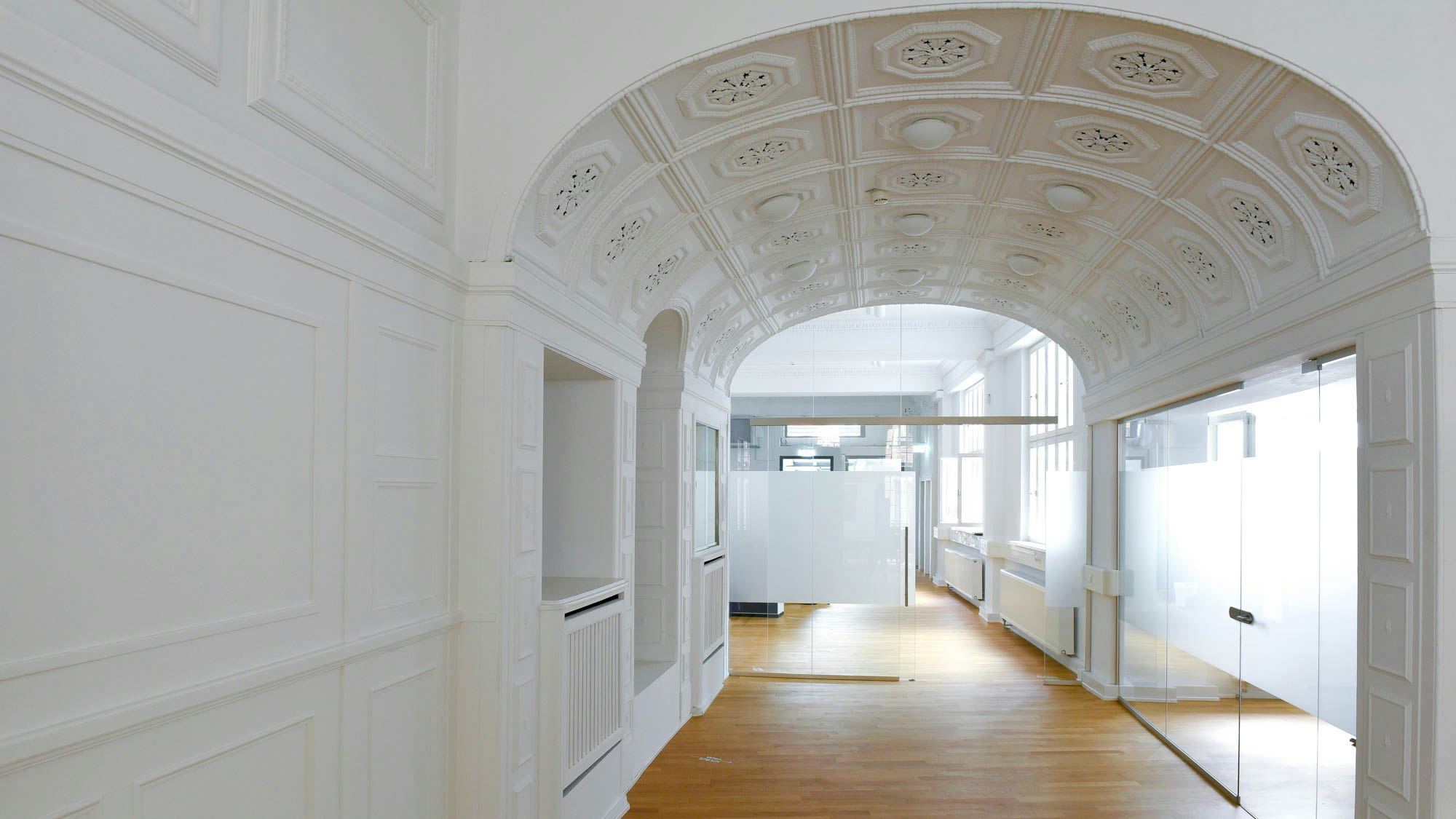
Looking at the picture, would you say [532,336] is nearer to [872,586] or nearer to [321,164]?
[321,164]

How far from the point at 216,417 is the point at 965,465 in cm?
1412

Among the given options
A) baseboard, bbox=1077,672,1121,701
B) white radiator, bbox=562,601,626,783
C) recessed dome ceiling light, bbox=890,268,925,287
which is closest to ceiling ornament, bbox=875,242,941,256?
recessed dome ceiling light, bbox=890,268,925,287

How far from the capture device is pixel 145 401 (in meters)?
2.05

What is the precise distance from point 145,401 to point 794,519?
769cm

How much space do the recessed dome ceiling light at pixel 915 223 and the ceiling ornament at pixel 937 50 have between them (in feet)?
6.71

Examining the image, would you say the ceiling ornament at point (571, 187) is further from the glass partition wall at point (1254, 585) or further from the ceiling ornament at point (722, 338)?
the ceiling ornament at point (722, 338)

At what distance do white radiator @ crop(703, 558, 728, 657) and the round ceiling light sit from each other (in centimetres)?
427

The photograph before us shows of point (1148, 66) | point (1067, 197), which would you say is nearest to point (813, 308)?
point (1067, 197)

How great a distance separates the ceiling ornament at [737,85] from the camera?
150 inches

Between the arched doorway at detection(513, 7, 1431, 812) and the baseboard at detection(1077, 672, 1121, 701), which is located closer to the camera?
the arched doorway at detection(513, 7, 1431, 812)

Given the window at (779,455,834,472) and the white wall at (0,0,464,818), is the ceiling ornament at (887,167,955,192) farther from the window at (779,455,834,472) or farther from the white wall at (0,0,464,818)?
the window at (779,455,834,472)

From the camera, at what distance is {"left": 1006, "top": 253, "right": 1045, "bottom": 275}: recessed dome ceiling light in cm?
689

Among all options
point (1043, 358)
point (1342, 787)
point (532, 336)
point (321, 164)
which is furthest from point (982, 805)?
point (1043, 358)

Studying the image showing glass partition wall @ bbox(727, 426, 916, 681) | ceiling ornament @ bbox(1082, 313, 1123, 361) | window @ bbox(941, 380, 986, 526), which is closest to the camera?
ceiling ornament @ bbox(1082, 313, 1123, 361)
